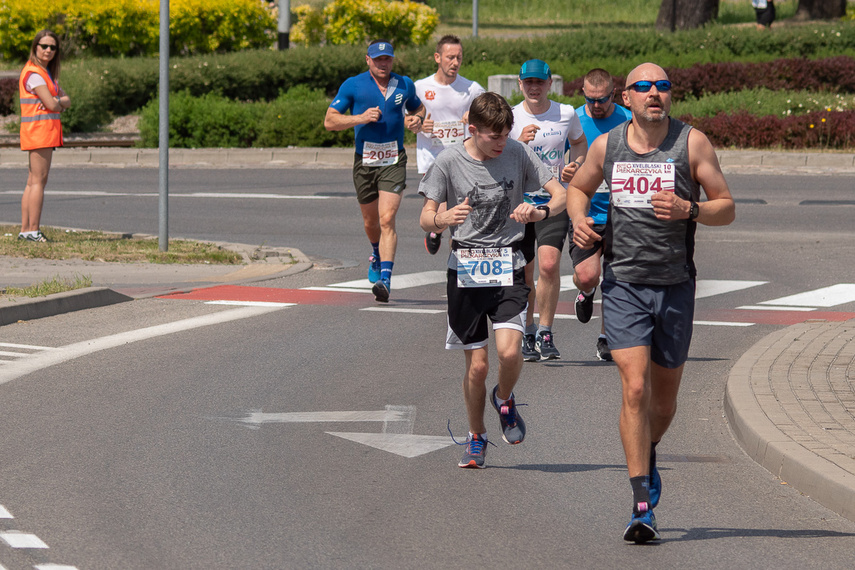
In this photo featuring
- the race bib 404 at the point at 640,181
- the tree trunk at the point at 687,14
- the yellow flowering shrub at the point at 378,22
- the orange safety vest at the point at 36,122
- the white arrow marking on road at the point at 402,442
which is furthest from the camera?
the tree trunk at the point at 687,14

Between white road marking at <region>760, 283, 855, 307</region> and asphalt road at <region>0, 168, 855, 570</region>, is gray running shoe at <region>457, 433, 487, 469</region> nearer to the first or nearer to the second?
asphalt road at <region>0, 168, 855, 570</region>

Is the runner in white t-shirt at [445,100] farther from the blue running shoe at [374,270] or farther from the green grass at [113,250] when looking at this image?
the green grass at [113,250]

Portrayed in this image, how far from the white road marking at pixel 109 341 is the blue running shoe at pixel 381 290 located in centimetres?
84

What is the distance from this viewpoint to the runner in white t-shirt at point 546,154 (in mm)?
9031

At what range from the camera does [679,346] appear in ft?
18.1

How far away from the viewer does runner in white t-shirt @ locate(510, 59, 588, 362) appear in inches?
356

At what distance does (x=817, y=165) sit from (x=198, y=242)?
1281cm

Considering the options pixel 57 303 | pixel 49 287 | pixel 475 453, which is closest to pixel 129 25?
pixel 49 287

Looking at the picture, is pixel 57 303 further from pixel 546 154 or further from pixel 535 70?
pixel 535 70

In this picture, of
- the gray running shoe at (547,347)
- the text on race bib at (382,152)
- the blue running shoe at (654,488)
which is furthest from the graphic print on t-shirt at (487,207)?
the text on race bib at (382,152)

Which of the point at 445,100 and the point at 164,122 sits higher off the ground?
the point at 445,100

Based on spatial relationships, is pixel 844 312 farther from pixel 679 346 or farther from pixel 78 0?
pixel 78 0

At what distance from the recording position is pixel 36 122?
14.1 m

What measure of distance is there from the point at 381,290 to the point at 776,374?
404 cm
